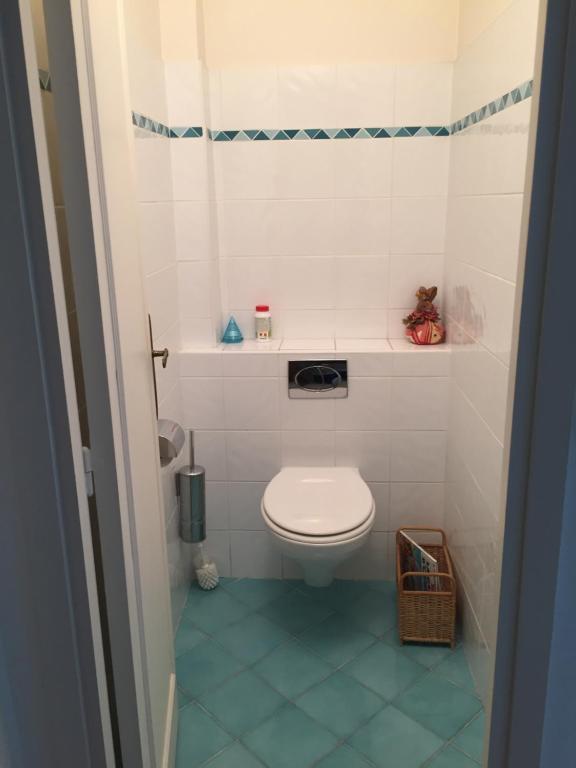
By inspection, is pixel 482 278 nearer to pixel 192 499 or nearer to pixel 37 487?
pixel 192 499

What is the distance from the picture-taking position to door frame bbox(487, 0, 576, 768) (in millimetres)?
711

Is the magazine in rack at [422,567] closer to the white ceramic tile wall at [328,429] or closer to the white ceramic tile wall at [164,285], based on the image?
the white ceramic tile wall at [328,429]

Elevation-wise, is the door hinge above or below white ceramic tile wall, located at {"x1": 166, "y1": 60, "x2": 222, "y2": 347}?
below

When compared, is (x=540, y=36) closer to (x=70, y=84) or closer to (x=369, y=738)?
(x=70, y=84)

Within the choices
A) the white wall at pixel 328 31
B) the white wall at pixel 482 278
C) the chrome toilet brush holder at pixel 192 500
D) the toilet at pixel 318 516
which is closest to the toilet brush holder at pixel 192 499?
the chrome toilet brush holder at pixel 192 500

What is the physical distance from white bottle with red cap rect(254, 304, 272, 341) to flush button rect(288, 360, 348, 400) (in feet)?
0.73

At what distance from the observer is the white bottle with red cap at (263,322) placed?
2.59 meters

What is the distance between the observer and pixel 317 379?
246cm

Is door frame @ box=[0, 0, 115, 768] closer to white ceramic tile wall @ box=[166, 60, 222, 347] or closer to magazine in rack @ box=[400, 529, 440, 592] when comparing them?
magazine in rack @ box=[400, 529, 440, 592]

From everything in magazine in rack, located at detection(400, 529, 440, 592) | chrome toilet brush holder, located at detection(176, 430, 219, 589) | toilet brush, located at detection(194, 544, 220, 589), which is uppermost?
chrome toilet brush holder, located at detection(176, 430, 219, 589)

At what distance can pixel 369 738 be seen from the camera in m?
1.84

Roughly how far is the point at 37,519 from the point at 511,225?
1.34m

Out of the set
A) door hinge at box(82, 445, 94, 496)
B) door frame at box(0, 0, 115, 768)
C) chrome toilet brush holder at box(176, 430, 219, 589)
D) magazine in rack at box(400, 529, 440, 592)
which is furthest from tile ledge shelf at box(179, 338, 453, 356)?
door frame at box(0, 0, 115, 768)

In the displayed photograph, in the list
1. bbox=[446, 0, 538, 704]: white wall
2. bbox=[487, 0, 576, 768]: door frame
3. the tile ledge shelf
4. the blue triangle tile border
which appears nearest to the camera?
bbox=[487, 0, 576, 768]: door frame
